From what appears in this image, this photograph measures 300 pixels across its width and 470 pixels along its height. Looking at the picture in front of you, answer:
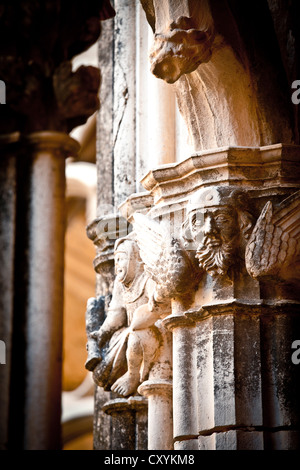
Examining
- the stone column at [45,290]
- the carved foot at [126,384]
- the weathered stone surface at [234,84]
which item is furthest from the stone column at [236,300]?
the stone column at [45,290]

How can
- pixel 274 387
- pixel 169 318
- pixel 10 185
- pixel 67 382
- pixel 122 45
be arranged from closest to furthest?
pixel 274 387 → pixel 169 318 → pixel 122 45 → pixel 10 185 → pixel 67 382

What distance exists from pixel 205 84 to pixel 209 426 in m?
1.05

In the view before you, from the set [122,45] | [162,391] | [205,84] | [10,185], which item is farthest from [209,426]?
[10,185]

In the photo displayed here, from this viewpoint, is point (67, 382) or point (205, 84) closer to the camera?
point (205, 84)

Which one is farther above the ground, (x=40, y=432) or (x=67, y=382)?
(x=67, y=382)

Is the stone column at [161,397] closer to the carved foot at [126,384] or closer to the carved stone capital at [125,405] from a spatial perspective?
the carved foot at [126,384]

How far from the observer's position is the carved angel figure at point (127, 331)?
15.5ft

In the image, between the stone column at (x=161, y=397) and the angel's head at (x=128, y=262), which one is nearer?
the stone column at (x=161, y=397)

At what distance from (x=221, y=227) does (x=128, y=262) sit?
2.11ft

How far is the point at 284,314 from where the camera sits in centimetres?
420

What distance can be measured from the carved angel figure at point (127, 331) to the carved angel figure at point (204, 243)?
229 millimetres

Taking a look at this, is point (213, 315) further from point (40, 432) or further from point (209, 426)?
point (40, 432)

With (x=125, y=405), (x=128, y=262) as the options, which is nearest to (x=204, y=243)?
(x=128, y=262)

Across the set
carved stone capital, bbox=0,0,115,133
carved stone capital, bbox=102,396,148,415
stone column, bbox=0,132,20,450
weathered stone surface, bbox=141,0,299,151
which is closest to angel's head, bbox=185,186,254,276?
weathered stone surface, bbox=141,0,299,151
